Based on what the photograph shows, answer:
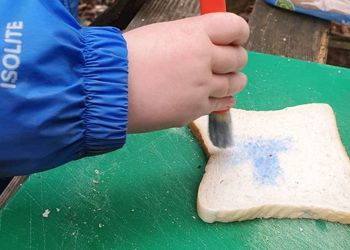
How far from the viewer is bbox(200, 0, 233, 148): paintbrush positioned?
1.06 metres

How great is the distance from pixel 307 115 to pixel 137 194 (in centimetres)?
46

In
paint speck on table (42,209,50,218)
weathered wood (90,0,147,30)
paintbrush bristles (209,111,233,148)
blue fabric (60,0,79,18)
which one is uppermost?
blue fabric (60,0,79,18)

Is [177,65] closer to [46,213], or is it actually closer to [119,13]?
[46,213]

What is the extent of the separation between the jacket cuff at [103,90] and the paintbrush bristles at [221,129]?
0.29 meters

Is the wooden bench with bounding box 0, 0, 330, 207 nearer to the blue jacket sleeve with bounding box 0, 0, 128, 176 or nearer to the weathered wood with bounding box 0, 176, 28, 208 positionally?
the weathered wood with bounding box 0, 176, 28, 208

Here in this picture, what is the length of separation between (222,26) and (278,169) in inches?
15.1

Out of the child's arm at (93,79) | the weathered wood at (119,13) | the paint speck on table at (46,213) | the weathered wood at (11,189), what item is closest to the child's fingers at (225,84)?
the child's arm at (93,79)

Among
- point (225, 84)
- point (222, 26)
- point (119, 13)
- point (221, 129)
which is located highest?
point (222, 26)

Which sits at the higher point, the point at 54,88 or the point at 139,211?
the point at 54,88

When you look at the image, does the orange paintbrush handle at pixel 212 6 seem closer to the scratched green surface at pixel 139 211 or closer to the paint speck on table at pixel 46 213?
the scratched green surface at pixel 139 211

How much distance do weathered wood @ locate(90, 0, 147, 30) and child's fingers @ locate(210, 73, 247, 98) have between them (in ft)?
3.06

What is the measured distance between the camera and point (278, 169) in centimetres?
123

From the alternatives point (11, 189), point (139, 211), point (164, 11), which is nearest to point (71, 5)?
point (164, 11)

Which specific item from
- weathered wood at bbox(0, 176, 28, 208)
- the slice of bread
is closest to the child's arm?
the slice of bread
